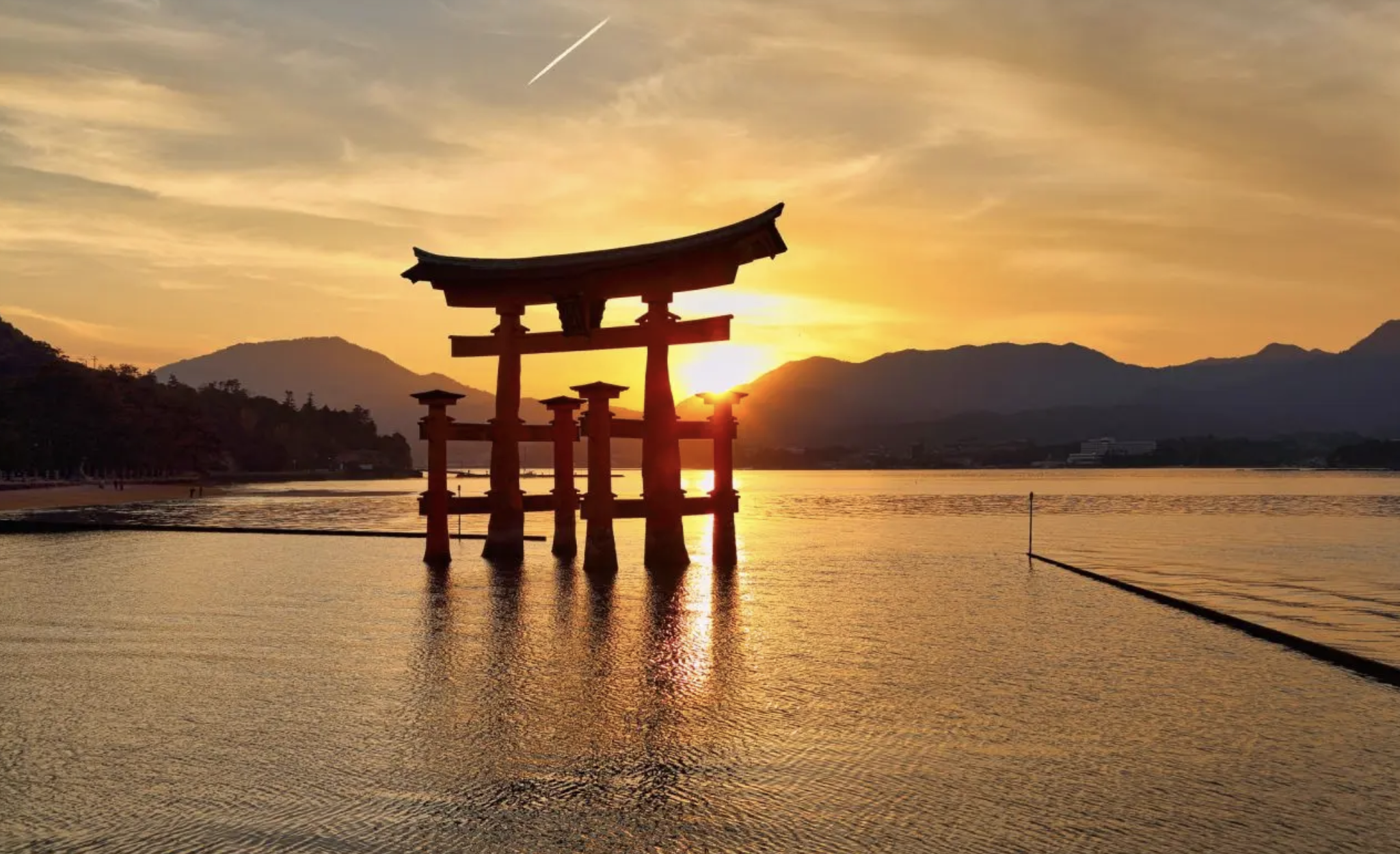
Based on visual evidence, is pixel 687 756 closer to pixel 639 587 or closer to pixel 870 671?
pixel 870 671

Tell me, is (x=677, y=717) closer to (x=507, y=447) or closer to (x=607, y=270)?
(x=607, y=270)

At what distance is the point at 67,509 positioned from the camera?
66.8 meters

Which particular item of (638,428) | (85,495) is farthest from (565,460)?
(85,495)

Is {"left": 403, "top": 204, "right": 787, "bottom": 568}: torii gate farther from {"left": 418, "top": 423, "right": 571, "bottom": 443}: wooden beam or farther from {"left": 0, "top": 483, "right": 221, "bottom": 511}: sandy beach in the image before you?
{"left": 0, "top": 483, "right": 221, "bottom": 511}: sandy beach

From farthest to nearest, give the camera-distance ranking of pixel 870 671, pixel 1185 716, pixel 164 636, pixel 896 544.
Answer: pixel 896 544 < pixel 164 636 < pixel 870 671 < pixel 1185 716

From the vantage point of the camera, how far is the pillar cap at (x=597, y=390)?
27.0m

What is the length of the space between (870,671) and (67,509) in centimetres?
6812

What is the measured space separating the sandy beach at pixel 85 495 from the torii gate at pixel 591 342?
53.3 metres

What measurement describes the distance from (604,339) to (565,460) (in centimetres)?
490

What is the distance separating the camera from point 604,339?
1083 inches

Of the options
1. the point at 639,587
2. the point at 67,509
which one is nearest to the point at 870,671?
the point at 639,587

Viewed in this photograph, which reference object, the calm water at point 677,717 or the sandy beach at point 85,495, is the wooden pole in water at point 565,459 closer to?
the calm water at point 677,717

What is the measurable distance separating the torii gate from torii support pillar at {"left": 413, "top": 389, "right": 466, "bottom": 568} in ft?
0.13

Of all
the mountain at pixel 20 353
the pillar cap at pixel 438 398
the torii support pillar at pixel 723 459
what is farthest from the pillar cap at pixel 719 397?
the mountain at pixel 20 353
